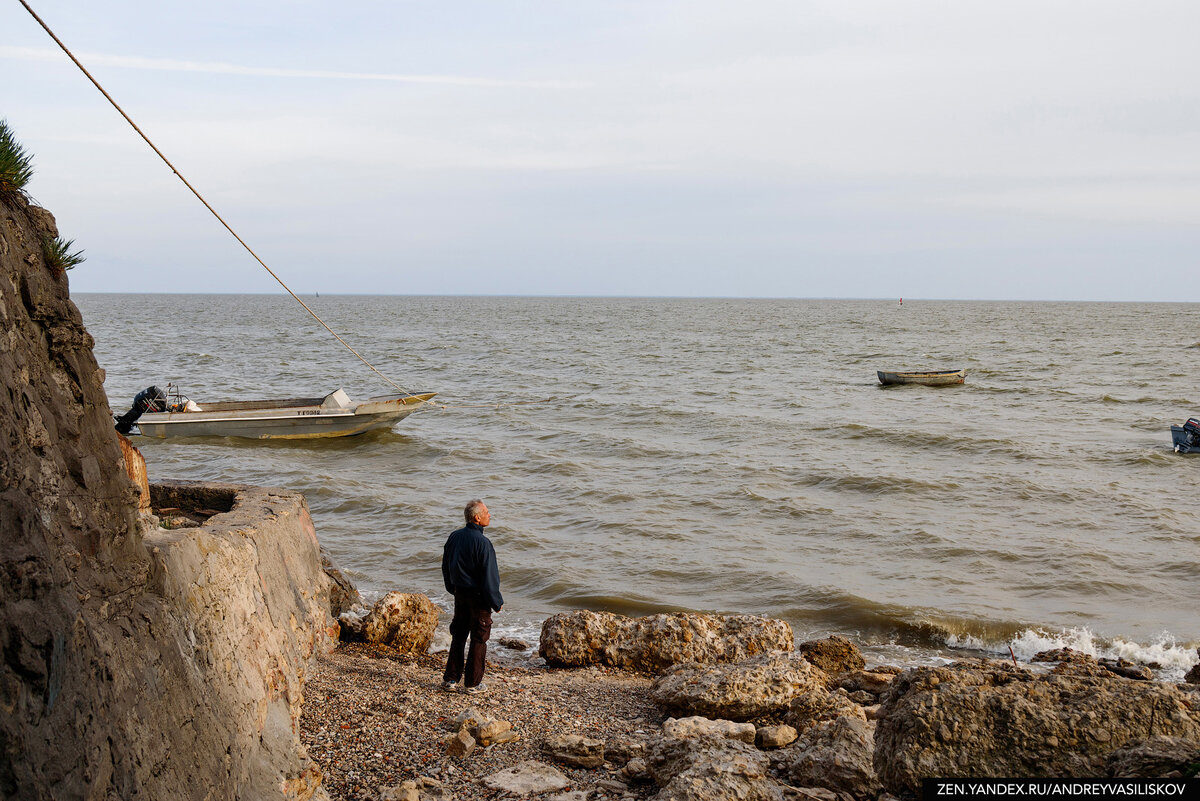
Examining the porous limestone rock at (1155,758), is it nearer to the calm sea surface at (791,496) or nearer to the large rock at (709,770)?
the large rock at (709,770)

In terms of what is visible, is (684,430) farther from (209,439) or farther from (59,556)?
(59,556)

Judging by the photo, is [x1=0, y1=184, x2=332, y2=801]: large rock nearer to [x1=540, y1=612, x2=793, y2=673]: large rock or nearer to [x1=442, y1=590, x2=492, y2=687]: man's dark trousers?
[x1=442, y1=590, x2=492, y2=687]: man's dark trousers

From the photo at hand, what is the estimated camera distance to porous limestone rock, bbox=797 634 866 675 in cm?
844

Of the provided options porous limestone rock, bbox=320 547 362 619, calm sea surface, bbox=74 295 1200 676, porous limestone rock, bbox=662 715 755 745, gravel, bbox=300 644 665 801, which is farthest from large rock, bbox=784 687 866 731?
porous limestone rock, bbox=320 547 362 619

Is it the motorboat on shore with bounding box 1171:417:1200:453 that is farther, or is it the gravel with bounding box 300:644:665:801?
the motorboat on shore with bounding box 1171:417:1200:453

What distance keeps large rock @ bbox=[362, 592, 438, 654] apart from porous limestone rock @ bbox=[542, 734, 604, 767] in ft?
9.27

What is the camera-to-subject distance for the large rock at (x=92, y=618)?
10.2 ft

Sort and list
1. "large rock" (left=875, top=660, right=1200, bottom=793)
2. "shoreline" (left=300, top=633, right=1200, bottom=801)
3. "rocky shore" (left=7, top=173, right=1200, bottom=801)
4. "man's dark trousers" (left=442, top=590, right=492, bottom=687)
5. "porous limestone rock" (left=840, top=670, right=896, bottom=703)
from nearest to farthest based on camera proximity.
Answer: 1. "rocky shore" (left=7, top=173, right=1200, bottom=801)
2. "large rock" (left=875, top=660, right=1200, bottom=793)
3. "shoreline" (left=300, top=633, right=1200, bottom=801)
4. "man's dark trousers" (left=442, top=590, right=492, bottom=687)
5. "porous limestone rock" (left=840, top=670, right=896, bottom=703)

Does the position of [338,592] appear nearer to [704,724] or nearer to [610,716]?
[610,716]

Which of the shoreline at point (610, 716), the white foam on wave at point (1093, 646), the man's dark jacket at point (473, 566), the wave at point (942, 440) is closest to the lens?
the shoreline at point (610, 716)

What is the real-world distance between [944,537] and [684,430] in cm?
1057

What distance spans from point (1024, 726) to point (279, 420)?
67.3 feet

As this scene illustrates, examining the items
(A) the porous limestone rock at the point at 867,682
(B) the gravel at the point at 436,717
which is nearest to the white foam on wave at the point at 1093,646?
(A) the porous limestone rock at the point at 867,682

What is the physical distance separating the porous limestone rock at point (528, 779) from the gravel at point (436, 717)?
6 centimetres
